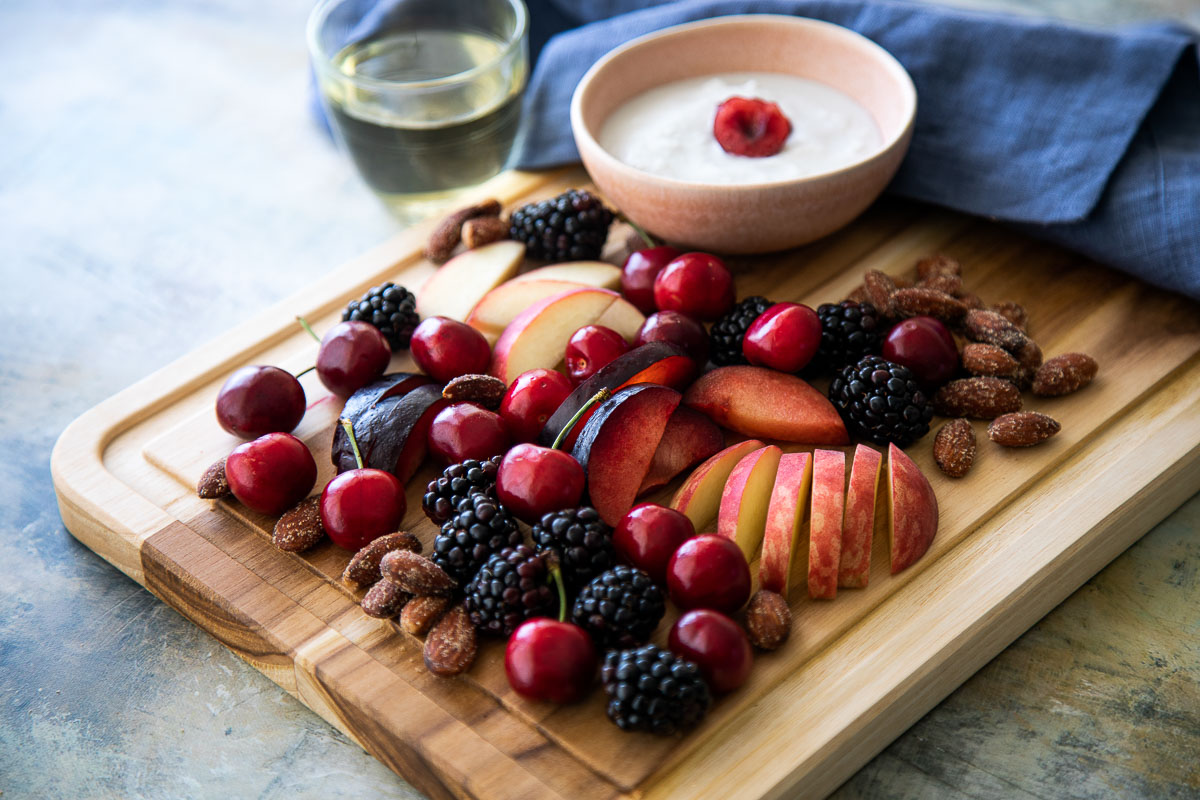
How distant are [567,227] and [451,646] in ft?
3.23

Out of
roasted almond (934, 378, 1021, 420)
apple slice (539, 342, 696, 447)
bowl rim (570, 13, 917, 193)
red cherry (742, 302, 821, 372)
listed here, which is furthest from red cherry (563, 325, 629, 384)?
roasted almond (934, 378, 1021, 420)

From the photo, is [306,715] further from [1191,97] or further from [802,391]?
[1191,97]

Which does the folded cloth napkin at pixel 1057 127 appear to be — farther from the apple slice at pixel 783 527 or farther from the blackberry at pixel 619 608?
the blackberry at pixel 619 608

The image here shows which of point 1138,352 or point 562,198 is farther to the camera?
point 562,198

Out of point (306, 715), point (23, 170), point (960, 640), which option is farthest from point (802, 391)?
point (23, 170)

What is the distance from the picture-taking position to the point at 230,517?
1.75 m

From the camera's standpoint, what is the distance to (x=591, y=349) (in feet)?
6.12

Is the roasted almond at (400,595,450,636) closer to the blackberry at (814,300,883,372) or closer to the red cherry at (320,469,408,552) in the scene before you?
the red cherry at (320,469,408,552)

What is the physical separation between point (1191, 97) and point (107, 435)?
2185 mm

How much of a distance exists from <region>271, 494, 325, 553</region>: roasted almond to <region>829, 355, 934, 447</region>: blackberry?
87 centimetres

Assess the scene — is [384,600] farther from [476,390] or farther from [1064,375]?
[1064,375]

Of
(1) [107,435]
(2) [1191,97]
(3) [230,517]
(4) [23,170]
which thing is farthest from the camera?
(4) [23,170]

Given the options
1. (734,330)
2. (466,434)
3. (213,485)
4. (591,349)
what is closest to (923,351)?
(734,330)

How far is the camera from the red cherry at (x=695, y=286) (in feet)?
→ 6.49
